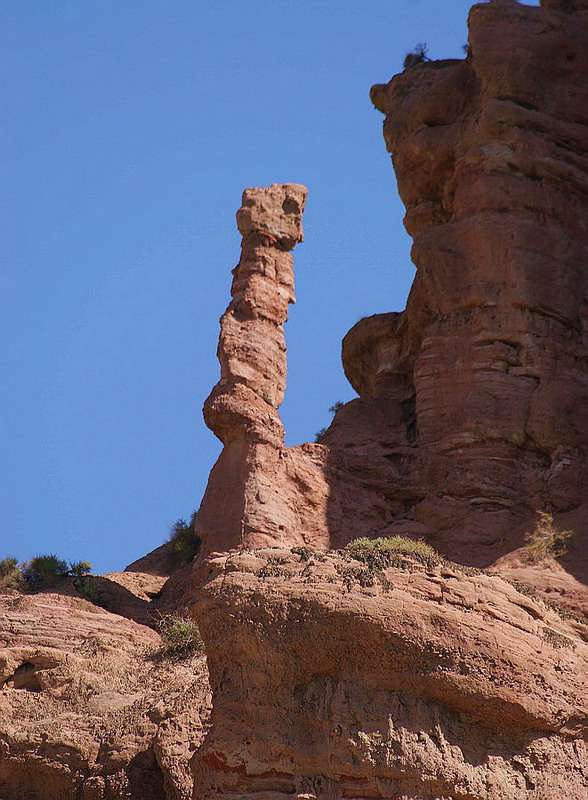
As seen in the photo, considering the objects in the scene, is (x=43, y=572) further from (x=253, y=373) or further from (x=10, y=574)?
(x=253, y=373)

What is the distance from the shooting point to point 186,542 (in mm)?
29453

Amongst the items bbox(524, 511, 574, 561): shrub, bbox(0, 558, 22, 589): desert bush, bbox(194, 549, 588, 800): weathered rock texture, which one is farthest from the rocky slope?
bbox(0, 558, 22, 589): desert bush

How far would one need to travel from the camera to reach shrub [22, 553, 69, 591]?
25.2m

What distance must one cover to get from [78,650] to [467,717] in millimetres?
8348

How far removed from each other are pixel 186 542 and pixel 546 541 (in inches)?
349

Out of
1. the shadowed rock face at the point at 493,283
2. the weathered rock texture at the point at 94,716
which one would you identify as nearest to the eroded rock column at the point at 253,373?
the shadowed rock face at the point at 493,283

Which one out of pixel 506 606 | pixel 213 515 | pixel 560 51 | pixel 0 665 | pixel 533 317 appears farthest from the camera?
pixel 560 51

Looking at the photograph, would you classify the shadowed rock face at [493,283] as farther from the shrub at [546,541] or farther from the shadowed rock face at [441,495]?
the shrub at [546,541]

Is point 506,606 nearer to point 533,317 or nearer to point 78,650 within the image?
point 78,650

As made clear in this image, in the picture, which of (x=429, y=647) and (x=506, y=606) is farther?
(x=506, y=606)

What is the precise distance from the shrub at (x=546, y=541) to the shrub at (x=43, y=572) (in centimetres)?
883

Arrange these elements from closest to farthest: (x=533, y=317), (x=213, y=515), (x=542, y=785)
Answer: (x=542, y=785), (x=213, y=515), (x=533, y=317)

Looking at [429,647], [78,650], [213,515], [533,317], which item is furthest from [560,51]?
[429,647]

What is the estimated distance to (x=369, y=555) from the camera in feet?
49.9
